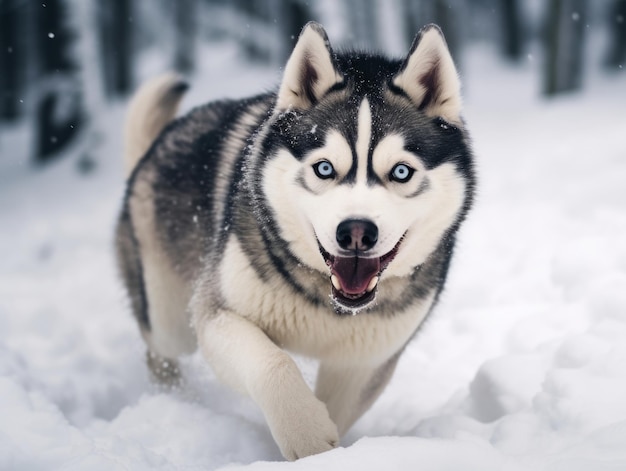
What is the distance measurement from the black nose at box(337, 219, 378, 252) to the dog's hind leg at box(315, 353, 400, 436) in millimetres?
943

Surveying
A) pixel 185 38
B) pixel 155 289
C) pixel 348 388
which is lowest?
pixel 348 388

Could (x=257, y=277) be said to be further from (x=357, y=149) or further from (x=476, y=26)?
(x=476, y=26)

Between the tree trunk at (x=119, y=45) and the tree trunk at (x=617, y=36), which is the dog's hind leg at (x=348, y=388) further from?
the tree trunk at (x=617, y=36)

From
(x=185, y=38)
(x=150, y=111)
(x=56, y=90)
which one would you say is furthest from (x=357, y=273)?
(x=185, y=38)

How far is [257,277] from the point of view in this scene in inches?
106

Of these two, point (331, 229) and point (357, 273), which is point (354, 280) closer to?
point (357, 273)

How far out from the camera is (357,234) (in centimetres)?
218

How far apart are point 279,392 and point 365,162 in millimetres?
829

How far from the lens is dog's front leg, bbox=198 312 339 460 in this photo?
236cm

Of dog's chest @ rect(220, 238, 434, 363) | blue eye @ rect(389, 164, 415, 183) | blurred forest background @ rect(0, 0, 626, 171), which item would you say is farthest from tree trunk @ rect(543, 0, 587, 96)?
blue eye @ rect(389, 164, 415, 183)

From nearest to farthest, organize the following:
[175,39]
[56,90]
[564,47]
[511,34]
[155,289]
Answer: [155,289] → [564,47] → [56,90] → [175,39] → [511,34]

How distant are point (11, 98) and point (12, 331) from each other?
1553 centimetres

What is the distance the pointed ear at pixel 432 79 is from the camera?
2531 mm

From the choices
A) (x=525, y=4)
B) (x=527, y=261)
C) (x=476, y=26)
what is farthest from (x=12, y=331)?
(x=476, y=26)
